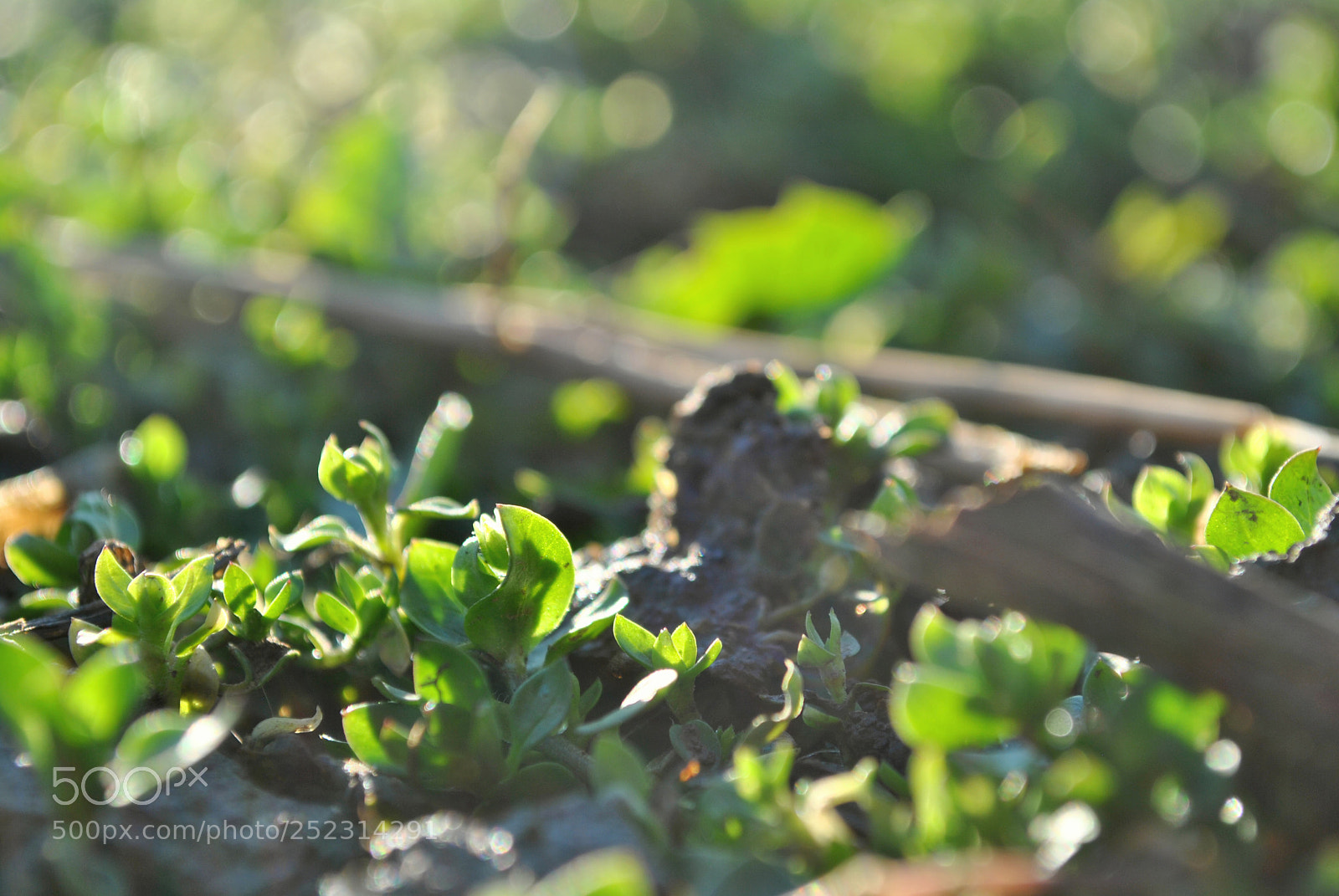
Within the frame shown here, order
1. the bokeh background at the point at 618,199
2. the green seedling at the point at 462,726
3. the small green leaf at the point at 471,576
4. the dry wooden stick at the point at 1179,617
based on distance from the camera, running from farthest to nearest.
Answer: the bokeh background at the point at 618,199, the small green leaf at the point at 471,576, the green seedling at the point at 462,726, the dry wooden stick at the point at 1179,617

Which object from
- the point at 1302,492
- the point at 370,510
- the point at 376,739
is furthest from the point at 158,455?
the point at 1302,492

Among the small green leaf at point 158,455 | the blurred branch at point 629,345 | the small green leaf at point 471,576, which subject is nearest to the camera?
the small green leaf at point 471,576

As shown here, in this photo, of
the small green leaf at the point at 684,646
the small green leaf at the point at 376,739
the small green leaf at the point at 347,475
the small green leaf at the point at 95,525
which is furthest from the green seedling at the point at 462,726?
the small green leaf at the point at 95,525

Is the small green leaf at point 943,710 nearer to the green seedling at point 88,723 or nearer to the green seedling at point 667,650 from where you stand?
the green seedling at point 667,650

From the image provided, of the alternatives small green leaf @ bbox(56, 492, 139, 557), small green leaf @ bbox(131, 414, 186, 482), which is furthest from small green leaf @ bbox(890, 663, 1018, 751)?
small green leaf @ bbox(131, 414, 186, 482)

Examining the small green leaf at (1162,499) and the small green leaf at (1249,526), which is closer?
the small green leaf at (1249,526)

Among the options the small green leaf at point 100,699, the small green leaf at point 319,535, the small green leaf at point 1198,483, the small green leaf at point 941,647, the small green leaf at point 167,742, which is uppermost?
the small green leaf at point 941,647

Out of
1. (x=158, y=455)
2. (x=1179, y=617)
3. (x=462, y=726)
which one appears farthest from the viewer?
(x=158, y=455)

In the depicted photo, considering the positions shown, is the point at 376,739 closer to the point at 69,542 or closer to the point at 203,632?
the point at 203,632
